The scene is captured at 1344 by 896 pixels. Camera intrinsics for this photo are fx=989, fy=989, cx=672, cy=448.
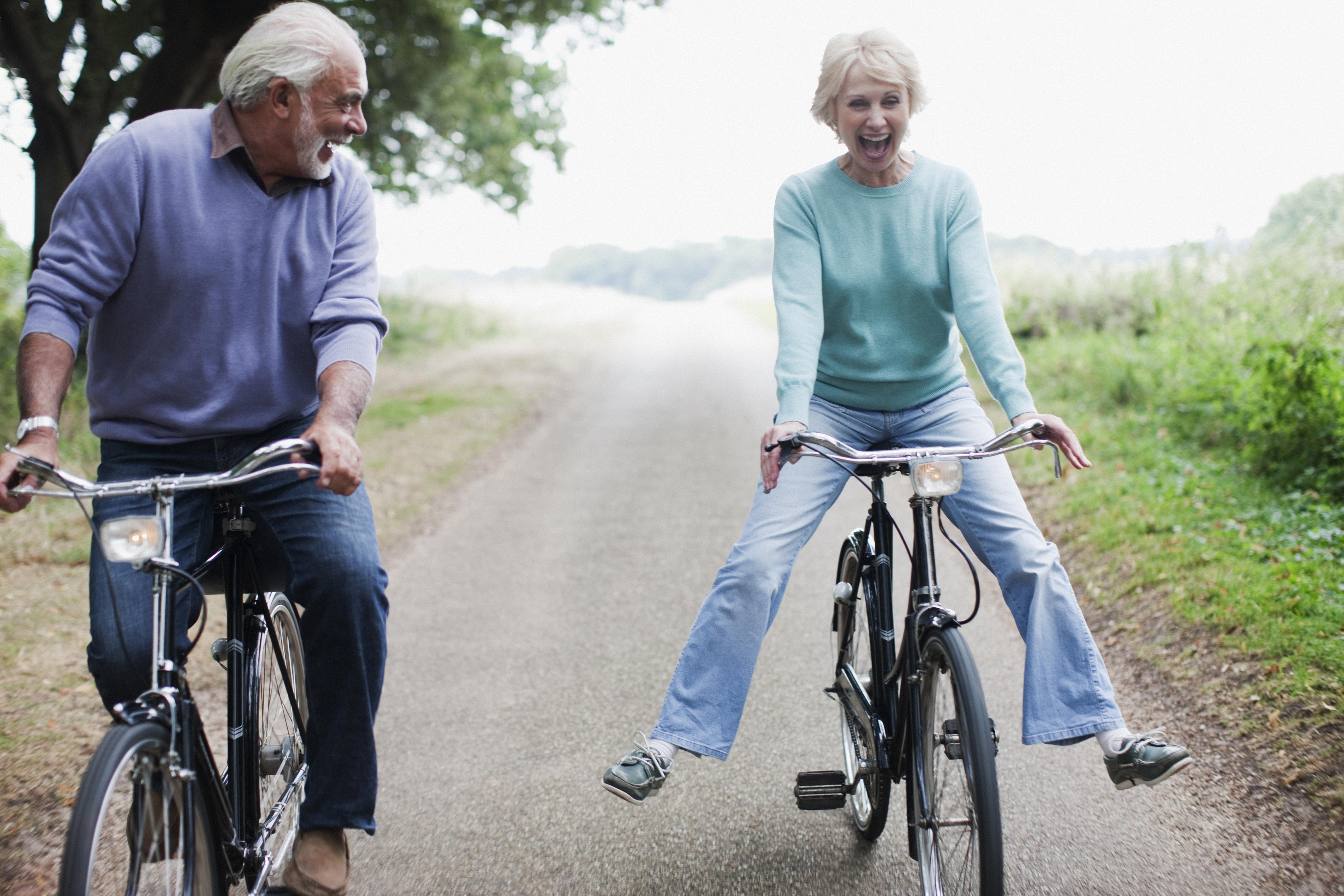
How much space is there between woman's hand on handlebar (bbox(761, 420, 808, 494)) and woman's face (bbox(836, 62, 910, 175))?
0.81m

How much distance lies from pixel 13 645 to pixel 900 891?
3.96 meters

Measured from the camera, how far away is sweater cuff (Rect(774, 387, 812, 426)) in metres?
2.70

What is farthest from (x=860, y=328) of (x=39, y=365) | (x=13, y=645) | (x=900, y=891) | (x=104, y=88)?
(x=104, y=88)

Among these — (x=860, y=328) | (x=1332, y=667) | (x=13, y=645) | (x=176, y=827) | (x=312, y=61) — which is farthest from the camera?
(x=13, y=645)

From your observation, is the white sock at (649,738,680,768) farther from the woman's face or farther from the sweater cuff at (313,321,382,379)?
the woman's face

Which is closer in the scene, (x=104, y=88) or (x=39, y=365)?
(x=39, y=365)

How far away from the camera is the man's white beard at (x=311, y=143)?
2496mm

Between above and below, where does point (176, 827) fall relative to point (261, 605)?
below

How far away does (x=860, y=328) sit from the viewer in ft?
9.46

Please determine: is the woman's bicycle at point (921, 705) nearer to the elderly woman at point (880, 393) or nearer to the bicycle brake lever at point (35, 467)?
the elderly woman at point (880, 393)

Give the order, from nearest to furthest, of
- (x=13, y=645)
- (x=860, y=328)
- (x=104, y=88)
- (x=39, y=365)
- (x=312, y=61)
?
(x=39, y=365)
(x=312, y=61)
(x=860, y=328)
(x=13, y=645)
(x=104, y=88)

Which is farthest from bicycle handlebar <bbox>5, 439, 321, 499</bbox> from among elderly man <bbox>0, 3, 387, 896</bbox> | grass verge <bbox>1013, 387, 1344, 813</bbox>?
grass verge <bbox>1013, 387, 1344, 813</bbox>

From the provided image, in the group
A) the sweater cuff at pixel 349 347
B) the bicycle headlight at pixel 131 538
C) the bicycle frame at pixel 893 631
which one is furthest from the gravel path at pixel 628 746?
the sweater cuff at pixel 349 347

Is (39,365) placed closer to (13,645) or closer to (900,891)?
(900,891)
